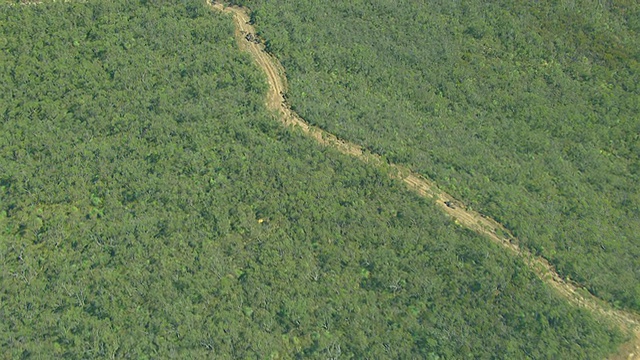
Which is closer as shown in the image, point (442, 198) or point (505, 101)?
point (442, 198)

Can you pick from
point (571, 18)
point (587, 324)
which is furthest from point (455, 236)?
point (571, 18)

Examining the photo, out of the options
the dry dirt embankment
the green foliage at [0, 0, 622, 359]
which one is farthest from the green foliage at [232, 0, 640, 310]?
the green foliage at [0, 0, 622, 359]

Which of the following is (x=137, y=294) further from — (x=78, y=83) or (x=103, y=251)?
(x=78, y=83)

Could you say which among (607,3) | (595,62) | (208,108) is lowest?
(208,108)

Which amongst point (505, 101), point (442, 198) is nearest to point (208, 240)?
point (442, 198)

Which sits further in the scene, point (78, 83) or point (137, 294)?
point (78, 83)

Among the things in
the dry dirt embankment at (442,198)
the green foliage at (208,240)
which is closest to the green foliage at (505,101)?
the dry dirt embankment at (442,198)

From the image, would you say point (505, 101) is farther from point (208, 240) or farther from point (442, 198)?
point (208, 240)
